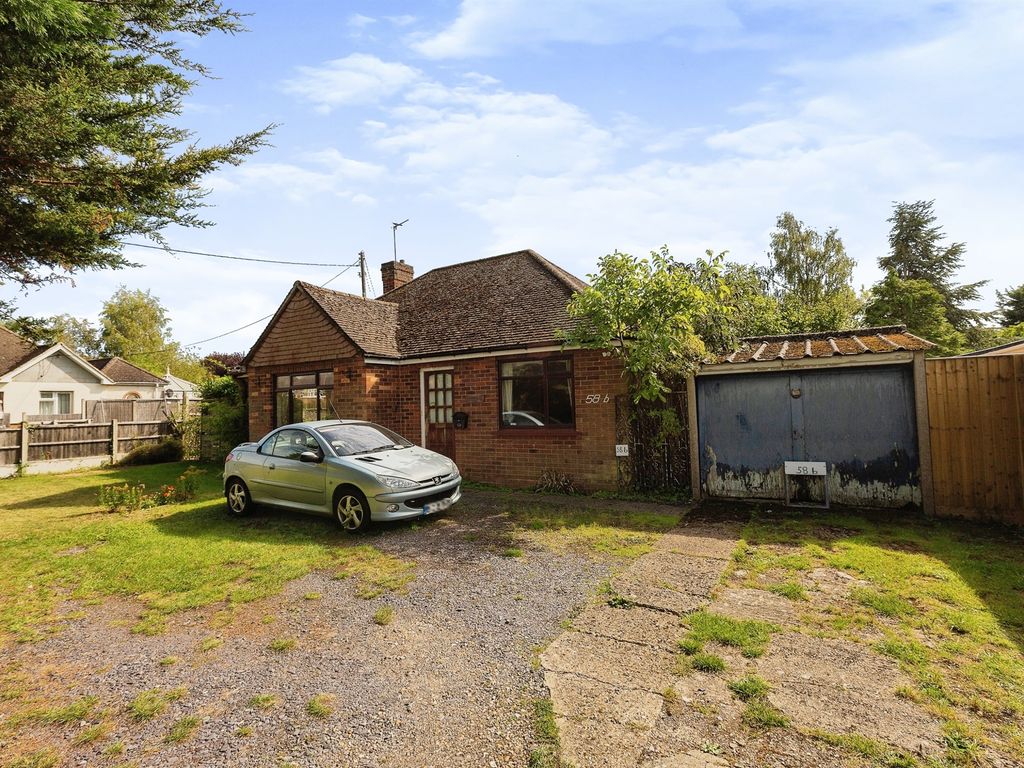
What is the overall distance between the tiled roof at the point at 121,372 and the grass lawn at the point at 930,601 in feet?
121

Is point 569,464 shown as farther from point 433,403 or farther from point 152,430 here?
point 152,430

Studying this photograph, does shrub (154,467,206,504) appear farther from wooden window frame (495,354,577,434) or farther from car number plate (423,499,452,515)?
wooden window frame (495,354,577,434)

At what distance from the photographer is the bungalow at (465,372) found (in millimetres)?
10188

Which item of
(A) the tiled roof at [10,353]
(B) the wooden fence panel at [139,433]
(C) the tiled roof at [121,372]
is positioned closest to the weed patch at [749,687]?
(B) the wooden fence panel at [139,433]

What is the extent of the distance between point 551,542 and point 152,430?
1773 cm

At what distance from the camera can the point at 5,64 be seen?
5754 millimetres

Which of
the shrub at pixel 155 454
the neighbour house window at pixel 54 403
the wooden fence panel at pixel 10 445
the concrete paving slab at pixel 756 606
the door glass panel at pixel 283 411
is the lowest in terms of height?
the concrete paving slab at pixel 756 606

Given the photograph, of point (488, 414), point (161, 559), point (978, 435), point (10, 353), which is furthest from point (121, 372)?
point (978, 435)

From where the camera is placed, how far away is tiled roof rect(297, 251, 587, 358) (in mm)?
11531

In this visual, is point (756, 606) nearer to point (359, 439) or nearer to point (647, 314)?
point (647, 314)

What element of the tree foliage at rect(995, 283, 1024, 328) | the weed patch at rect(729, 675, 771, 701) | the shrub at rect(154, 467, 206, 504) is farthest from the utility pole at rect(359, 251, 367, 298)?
the tree foliage at rect(995, 283, 1024, 328)

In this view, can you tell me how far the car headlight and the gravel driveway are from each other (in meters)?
1.56

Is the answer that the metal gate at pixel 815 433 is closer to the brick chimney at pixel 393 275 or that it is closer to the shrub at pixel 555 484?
the shrub at pixel 555 484

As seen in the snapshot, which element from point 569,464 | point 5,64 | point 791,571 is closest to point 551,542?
point 791,571
